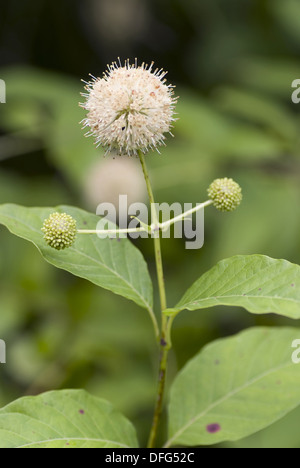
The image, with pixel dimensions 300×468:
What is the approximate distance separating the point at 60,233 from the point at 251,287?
0.39 metres

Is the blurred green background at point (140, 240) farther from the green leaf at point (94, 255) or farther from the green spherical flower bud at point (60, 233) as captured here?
the green spherical flower bud at point (60, 233)

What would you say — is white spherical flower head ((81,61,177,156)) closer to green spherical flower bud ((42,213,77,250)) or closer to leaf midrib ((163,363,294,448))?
green spherical flower bud ((42,213,77,250))

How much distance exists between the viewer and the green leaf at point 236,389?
1.34 m

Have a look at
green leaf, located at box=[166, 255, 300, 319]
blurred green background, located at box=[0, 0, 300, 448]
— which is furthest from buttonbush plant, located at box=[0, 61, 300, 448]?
blurred green background, located at box=[0, 0, 300, 448]

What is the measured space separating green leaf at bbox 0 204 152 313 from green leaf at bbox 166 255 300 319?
14 cm

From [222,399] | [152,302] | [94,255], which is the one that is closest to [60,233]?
[94,255]

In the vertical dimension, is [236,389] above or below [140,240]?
below

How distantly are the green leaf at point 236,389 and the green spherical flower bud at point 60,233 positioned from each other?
0.48m

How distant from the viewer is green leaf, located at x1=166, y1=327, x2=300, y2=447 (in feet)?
4.39

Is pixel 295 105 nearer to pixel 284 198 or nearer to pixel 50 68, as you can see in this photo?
pixel 284 198

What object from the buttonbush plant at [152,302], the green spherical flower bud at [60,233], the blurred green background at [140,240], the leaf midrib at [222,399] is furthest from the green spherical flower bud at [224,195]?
the blurred green background at [140,240]

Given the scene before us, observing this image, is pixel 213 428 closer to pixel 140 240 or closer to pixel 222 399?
pixel 222 399

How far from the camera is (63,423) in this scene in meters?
1.22

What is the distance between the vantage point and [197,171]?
2.80m
